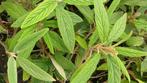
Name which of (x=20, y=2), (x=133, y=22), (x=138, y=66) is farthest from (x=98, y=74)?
(x=20, y=2)

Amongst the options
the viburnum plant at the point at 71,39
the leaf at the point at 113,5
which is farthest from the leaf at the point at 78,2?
the leaf at the point at 113,5

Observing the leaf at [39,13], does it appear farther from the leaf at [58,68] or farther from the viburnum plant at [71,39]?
the leaf at [58,68]

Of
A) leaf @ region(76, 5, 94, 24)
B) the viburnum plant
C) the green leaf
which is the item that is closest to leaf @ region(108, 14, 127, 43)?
the viburnum plant

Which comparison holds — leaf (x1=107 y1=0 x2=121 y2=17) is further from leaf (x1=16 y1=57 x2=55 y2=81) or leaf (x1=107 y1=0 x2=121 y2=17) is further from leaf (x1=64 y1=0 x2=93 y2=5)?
leaf (x1=16 y1=57 x2=55 y2=81)

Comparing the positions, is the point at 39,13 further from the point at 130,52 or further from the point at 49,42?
the point at 130,52

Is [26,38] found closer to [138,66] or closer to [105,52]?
[105,52]

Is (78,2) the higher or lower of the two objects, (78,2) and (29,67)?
the higher

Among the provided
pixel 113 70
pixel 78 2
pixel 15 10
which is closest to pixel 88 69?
pixel 113 70
